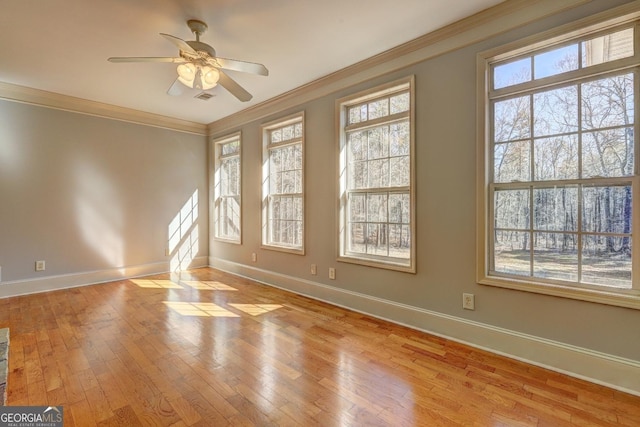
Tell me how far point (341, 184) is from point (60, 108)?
4058mm

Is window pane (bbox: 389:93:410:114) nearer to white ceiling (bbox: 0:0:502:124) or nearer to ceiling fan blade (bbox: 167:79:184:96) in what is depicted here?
white ceiling (bbox: 0:0:502:124)

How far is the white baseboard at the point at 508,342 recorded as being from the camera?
76.2 inches

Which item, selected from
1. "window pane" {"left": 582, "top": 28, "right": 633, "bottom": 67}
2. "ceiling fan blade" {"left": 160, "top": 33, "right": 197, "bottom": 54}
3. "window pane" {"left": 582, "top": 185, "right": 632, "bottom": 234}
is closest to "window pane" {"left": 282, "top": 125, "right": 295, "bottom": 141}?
"ceiling fan blade" {"left": 160, "top": 33, "right": 197, "bottom": 54}

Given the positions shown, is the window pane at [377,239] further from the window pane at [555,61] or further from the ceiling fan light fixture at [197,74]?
the ceiling fan light fixture at [197,74]

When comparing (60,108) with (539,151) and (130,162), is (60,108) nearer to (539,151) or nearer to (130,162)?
(130,162)

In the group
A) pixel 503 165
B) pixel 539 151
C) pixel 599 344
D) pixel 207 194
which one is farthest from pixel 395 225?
pixel 207 194

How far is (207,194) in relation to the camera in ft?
18.8

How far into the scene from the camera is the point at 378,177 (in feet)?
10.7

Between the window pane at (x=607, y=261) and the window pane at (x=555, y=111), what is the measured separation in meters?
0.81

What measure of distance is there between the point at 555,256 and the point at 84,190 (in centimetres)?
564

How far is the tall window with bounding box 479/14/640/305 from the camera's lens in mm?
1969

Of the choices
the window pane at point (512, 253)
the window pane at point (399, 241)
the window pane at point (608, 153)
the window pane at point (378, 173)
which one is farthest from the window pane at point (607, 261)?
the window pane at point (378, 173)

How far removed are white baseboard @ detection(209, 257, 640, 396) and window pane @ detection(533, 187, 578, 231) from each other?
2.75 ft

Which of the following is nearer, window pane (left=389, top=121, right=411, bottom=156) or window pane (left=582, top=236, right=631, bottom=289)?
window pane (left=582, top=236, right=631, bottom=289)
